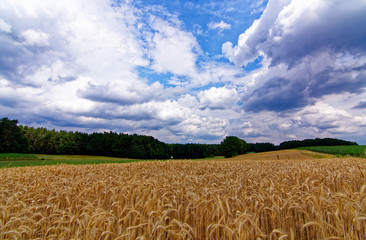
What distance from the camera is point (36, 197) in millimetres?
5367

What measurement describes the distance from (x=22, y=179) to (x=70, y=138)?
83.5 m

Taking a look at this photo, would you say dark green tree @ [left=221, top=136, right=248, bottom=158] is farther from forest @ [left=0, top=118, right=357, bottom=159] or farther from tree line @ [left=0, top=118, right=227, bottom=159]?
tree line @ [left=0, top=118, right=227, bottom=159]

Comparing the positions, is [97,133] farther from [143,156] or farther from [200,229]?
[200,229]

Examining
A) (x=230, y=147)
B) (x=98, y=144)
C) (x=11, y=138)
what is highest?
(x=11, y=138)

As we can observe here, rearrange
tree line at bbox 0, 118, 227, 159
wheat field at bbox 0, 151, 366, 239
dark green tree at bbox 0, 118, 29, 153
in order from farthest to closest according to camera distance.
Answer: tree line at bbox 0, 118, 227, 159, dark green tree at bbox 0, 118, 29, 153, wheat field at bbox 0, 151, 366, 239

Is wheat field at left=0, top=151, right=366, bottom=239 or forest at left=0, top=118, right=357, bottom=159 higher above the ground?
forest at left=0, top=118, right=357, bottom=159

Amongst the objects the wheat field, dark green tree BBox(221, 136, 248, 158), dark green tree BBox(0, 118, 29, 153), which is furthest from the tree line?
the wheat field

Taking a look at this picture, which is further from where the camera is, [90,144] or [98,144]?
[90,144]

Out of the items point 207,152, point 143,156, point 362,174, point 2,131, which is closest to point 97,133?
point 143,156

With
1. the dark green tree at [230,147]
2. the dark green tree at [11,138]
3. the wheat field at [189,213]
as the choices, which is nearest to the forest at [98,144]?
the dark green tree at [230,147]

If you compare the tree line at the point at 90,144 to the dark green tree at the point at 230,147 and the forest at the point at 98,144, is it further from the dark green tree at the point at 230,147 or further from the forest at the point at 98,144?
the dark green tree at the point at 230,147

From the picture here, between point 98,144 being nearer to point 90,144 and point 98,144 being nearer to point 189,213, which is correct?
point 90,144

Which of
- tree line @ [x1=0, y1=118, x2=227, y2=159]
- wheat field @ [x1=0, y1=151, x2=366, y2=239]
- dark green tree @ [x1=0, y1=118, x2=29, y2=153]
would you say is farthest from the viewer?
tree line @ [x1=0, y1=118, x2=227, y2=159]

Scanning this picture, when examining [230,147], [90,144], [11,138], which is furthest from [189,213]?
[90,144]
